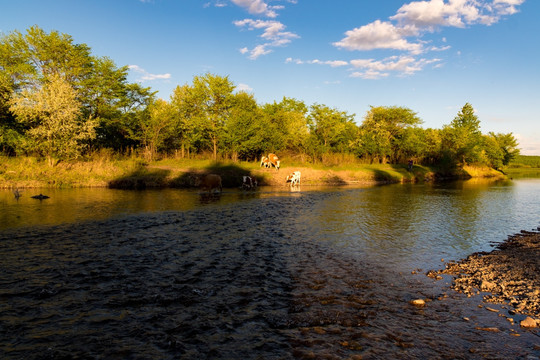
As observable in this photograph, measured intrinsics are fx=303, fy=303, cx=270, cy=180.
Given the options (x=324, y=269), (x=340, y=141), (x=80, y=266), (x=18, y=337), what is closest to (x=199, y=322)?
(x=18, y=337)

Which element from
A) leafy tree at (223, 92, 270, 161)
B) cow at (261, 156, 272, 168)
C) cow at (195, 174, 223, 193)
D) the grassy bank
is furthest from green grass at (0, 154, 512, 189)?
cow at (195, 174, 223, 193)

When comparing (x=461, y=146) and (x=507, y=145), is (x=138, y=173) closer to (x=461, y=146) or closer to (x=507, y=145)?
(x=461, y=146)

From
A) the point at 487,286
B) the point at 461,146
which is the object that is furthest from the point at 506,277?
the point at 461,146

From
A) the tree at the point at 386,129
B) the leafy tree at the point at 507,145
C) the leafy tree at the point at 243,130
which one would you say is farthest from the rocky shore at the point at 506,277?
the leafy tree at the point at 507,145

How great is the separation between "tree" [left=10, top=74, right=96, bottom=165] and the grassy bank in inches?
77.0

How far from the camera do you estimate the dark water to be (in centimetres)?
632

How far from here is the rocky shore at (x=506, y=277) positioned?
7992 millimetres

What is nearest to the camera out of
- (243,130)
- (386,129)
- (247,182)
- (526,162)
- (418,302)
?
(418,302)

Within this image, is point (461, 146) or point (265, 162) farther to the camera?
point (461, 146)

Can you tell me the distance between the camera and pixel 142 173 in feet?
129

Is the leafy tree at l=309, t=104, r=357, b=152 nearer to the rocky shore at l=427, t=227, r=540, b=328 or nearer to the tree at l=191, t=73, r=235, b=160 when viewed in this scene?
the tree at l=191, t=73, r=235, b=160

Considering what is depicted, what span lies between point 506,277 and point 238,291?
8596mm

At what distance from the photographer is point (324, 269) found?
11.1 meters

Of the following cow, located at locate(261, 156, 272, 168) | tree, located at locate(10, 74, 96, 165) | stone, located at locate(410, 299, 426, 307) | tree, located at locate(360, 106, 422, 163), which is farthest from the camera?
tree, located at locate(360, 106, 422, 163)
